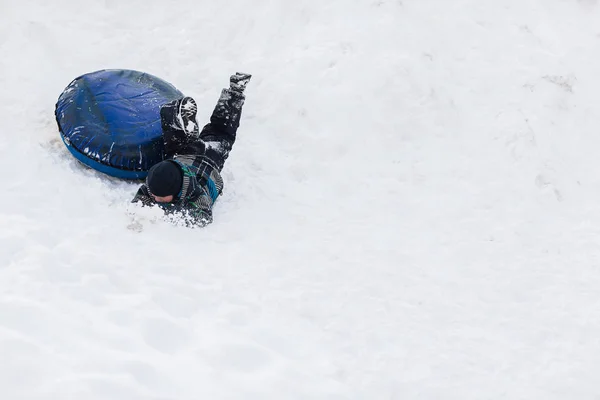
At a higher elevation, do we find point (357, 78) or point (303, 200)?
point (357, 78)

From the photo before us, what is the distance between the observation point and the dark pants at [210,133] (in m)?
4.91

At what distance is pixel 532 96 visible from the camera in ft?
19.2

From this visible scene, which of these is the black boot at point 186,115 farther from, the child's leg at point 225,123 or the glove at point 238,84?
the glove at point 238,84

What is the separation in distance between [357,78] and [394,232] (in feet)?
5.57

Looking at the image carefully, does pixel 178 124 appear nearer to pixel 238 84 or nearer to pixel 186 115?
pixel 186 115

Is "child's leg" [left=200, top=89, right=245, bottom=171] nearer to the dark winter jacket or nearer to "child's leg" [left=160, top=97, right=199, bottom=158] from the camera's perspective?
the dark winter jacket

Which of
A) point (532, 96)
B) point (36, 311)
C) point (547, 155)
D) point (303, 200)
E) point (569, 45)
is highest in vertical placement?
point (569, 45)

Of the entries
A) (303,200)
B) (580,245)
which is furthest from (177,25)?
(580,245)

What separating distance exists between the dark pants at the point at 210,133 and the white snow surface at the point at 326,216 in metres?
0.35

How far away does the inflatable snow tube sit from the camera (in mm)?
4930

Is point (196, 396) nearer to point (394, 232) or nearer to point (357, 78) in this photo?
point (394, 232)

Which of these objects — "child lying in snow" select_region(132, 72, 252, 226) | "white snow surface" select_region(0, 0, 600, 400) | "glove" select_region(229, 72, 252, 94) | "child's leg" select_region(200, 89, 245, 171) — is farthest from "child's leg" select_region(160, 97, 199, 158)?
"white snow surface" select_region(0, 0, 600, 400)

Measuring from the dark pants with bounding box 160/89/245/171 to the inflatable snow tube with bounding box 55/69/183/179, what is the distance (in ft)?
0.69

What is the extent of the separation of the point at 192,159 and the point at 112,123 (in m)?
0.74
